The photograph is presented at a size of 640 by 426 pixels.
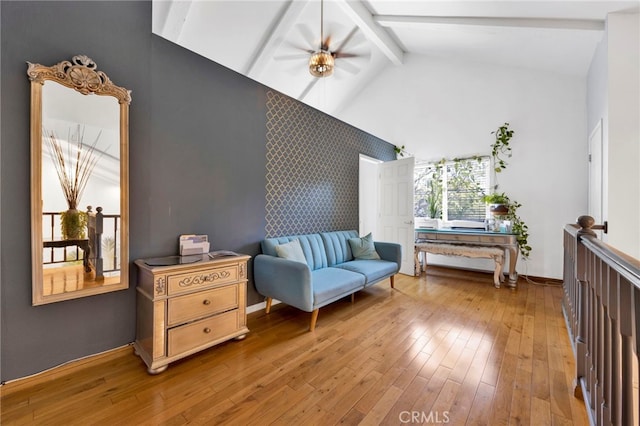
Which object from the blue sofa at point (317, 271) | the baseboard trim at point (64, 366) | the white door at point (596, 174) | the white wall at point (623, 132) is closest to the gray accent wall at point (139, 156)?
the baseboard trim at point (64, 366)

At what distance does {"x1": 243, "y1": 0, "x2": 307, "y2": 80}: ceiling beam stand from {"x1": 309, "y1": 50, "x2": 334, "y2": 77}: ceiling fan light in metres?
0.91

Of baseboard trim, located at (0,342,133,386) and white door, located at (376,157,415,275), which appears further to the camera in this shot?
white door, located at (376,157,415,275)

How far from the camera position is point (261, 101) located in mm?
2961

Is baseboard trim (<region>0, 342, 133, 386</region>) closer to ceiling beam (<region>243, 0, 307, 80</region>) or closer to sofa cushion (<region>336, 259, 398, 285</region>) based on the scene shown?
sofa cushion (<region>336, 259, 398, 285</region>)

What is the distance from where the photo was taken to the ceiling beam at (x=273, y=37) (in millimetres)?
3582

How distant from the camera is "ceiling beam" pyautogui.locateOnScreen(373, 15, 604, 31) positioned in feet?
8.94

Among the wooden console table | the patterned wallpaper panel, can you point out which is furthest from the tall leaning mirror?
the wooden console table

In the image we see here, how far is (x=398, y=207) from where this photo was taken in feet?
14.8

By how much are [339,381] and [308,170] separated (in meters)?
2.48

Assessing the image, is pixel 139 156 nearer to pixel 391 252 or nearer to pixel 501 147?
pixel 391 252

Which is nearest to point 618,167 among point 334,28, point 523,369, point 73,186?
point 523,369

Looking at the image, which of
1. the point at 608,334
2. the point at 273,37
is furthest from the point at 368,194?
the point at 608,334

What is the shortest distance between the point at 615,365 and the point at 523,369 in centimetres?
113

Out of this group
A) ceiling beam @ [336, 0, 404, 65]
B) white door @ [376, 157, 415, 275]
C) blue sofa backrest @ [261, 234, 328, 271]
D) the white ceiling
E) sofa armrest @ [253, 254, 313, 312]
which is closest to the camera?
sofa armrest @ [253, 254, 313, 312]
